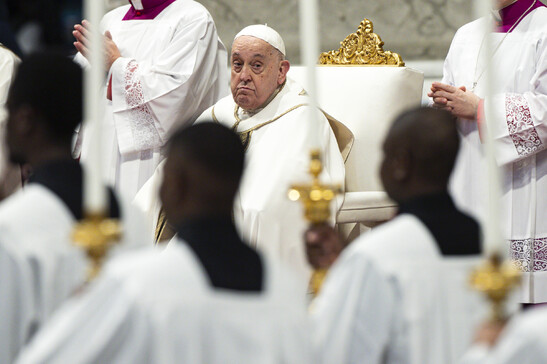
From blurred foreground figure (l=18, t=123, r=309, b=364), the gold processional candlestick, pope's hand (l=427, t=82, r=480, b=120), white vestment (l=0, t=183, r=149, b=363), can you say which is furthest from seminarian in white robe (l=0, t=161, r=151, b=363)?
pope's hand (l=427, t=82, r=480, b=120)

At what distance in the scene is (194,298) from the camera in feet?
6.77

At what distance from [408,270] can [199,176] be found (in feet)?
1.72

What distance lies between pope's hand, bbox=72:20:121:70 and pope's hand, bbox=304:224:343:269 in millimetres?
3082

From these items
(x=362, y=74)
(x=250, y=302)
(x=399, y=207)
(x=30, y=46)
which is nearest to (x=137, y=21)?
(x=362, y=74)

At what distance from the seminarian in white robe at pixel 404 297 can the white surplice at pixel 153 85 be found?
3261mm

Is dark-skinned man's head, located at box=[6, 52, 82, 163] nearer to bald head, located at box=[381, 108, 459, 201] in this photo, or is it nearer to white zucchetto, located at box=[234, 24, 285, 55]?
bald head, located at box=[381, 108, 459, 201]

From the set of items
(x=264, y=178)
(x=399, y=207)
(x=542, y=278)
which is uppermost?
(x=399, y=207)

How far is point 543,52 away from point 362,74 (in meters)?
0.97

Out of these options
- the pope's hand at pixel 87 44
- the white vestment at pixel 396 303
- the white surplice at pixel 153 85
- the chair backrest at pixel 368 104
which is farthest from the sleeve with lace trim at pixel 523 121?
the white vestment at pixel 396 303

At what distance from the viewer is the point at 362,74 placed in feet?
18.6

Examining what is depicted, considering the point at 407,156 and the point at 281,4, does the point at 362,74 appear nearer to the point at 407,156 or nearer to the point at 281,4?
the point at 281,4

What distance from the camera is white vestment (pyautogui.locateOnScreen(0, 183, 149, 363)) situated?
243cm

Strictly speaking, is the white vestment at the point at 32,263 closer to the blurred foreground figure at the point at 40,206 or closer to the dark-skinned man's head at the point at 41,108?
the blurred foreground figure at the point at 40,206

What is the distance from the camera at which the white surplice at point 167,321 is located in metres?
2.01
